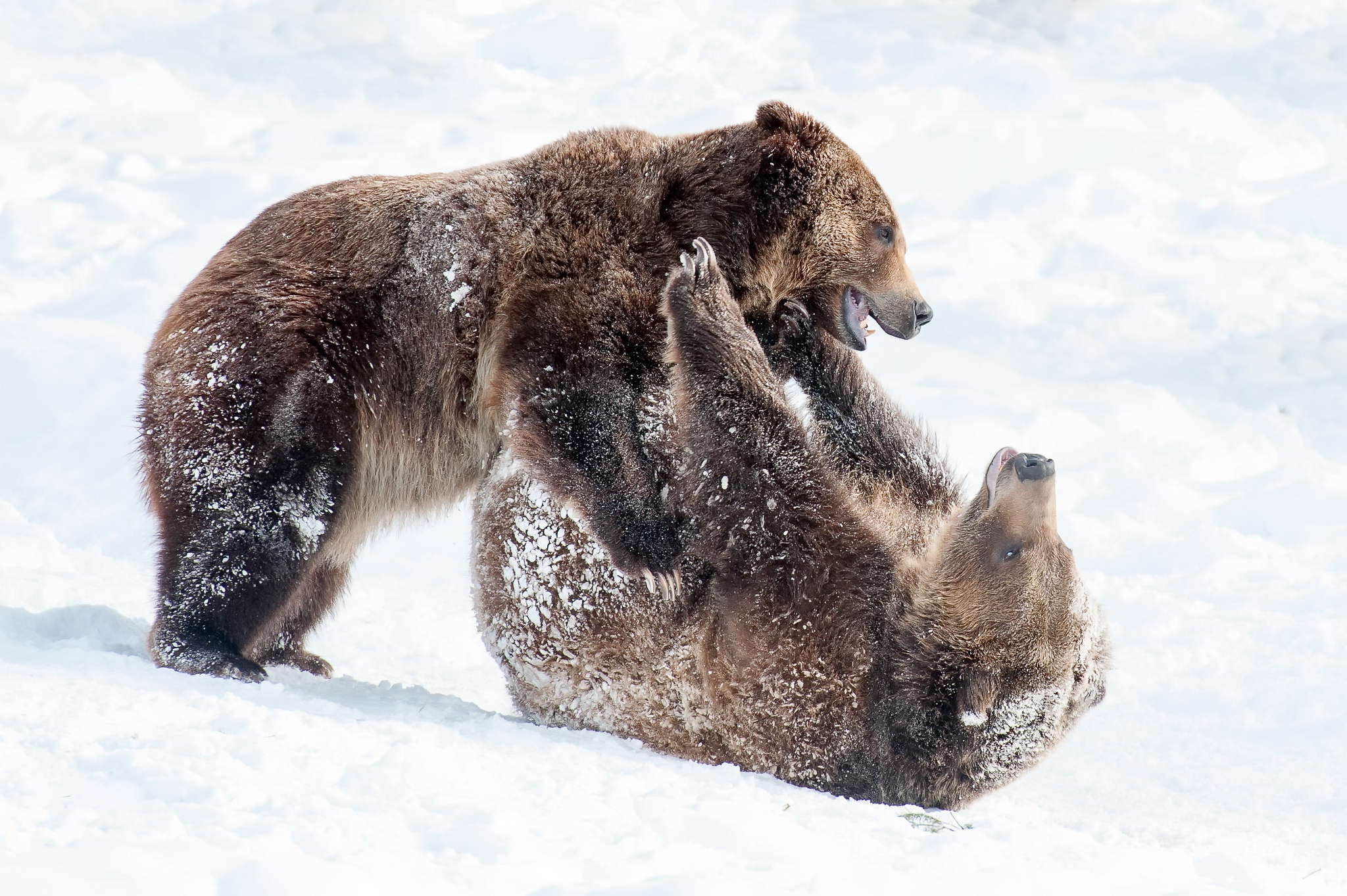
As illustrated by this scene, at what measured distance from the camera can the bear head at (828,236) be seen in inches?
211

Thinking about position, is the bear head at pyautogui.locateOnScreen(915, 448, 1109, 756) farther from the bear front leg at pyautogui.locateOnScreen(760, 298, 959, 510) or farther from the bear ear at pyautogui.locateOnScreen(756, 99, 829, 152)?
the bear ear at pyautogui.locateOnScreen(756, 99, 829, 152)

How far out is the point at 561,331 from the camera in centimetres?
479

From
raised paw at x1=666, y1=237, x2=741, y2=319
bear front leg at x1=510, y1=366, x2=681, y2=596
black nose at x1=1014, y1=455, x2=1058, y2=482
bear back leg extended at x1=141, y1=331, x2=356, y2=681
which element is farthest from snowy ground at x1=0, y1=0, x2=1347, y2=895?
raised paw at x1=666, y1=237, x2=741, y2=319

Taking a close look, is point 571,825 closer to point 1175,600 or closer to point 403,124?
point 1175,600

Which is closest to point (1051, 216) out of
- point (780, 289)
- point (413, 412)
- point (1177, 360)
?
point (1177, 360)

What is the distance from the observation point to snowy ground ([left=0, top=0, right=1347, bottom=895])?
3.13m

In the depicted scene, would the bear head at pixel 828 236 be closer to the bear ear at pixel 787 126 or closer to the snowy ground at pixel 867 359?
the bear ear at pixel 787 126

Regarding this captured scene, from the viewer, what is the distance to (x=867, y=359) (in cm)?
1046

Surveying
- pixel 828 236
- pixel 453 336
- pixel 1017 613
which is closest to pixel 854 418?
pixel 828 236

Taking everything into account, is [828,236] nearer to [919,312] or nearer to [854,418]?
[919,312]

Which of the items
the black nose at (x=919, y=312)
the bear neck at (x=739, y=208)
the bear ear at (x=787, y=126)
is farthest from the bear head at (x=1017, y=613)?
the bear ear at (x=787, y=126)

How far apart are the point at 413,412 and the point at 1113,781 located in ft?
10.8

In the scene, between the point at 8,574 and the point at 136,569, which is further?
the point at 136,569

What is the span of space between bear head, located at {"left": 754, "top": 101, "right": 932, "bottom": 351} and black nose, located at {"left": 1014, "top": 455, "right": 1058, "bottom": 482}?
1.16 m
